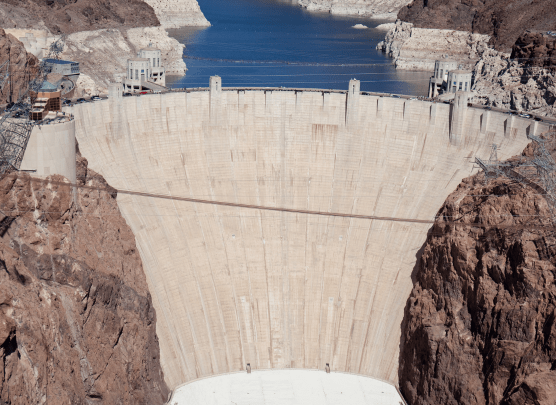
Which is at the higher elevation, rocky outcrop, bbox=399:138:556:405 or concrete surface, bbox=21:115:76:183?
concrete surface, bbox=21:115:76:183

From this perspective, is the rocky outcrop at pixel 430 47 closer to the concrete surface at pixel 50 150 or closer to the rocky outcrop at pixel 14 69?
the rocky outcrop at pixel 14 69

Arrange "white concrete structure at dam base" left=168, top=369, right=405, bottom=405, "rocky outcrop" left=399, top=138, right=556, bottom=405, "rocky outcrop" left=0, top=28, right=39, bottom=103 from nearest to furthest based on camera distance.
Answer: "rocky outcrop" left=399, top=138, right=556, bottom=405 < "white concrete structure at dam base" left=168, top=369, right=405, bottom=405 < "rocky outcrop" left=0, top=28, right=39, bottom=103

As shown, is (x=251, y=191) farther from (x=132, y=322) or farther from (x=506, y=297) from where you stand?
(x=506, y=297)

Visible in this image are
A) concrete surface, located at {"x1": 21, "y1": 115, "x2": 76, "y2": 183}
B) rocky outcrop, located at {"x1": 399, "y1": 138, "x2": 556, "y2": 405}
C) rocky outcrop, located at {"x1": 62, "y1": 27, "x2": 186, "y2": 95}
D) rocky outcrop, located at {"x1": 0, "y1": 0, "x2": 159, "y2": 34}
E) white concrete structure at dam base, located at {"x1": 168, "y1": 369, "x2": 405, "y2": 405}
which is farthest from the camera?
rocky outcrop, located at {"x1": 62, "y1": 27, "x2": 186, "y2": 95}

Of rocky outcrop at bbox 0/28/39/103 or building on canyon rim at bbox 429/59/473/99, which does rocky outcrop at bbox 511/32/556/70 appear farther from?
rocky outcrop at bbox 0/28/39/103

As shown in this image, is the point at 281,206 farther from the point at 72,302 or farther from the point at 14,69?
the point at 14,69

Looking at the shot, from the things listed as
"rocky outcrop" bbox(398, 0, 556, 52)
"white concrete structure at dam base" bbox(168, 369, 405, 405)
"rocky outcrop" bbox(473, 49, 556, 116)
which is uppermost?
"rocky outcrop" bbox(398, 0, 556, 52)

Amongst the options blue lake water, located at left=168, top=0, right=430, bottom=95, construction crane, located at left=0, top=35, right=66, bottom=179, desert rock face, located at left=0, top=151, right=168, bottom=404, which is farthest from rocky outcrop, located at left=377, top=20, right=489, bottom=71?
construction crane, located at left=0, top=35, right=66, bottom=179
